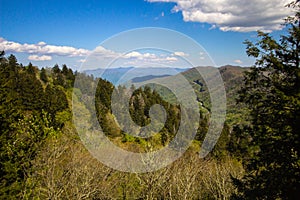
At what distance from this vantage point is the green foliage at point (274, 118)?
28.3 ft

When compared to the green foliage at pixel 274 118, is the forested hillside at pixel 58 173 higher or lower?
lower

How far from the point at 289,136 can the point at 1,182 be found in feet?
55.0

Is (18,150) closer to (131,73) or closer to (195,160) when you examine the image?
(131,73)

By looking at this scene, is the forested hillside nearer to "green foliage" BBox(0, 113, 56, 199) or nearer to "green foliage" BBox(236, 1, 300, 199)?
"green foliage" BBox(0, 113, 56, 199)

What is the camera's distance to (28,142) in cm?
1758

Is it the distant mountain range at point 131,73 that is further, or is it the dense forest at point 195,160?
the distant mountain range at point 131,73

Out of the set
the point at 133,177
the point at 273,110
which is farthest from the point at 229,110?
the point at 273,110

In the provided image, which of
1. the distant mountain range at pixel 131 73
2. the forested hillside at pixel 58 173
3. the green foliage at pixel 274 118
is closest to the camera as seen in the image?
the green foliage at pixel 274 118

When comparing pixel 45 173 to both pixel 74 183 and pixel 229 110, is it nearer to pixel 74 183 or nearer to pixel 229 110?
pixel 74 183

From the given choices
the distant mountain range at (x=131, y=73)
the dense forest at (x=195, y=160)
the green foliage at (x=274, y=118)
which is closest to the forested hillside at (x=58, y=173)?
the dense forest at (x=195, y=160)

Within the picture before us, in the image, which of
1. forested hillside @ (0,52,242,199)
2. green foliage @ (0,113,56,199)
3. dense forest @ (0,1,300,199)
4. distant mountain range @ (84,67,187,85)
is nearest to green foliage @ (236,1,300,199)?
dense forest @ (0,1,300,199)

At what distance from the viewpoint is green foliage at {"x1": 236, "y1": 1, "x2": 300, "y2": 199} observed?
862 centimetres

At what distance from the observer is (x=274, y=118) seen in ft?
30.1

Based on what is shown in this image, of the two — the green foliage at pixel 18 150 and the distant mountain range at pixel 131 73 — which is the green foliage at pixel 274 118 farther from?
the green foliage at pixel 18 150
